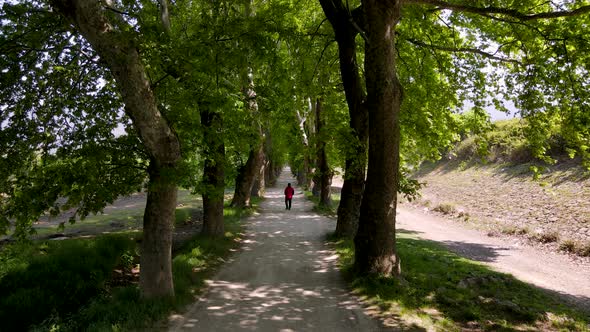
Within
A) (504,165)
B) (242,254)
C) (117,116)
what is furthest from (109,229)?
(504,165)

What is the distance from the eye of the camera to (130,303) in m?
6.87

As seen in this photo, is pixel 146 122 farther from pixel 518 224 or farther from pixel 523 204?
pixel 523 204

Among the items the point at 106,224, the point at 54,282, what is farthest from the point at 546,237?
the point at 106,224

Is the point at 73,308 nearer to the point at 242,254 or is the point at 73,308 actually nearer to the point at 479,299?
the point at 242,254

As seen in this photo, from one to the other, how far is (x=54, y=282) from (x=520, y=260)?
14.5 m

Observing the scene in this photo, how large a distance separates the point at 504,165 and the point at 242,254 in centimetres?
2398

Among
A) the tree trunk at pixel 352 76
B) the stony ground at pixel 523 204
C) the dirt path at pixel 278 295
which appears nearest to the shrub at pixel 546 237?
the stony ground at pixel 523 204

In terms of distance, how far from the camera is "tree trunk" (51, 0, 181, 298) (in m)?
5.61

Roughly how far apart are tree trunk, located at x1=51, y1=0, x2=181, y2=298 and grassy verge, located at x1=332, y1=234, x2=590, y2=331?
4.10 metres

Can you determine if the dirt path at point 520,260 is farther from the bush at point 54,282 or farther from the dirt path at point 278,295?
the bush at point 54,282

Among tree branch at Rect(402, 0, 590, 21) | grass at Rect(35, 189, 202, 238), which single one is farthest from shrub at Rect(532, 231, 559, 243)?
grass at Rect(35, 189, 202, 238)

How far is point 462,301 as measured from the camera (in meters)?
7.70

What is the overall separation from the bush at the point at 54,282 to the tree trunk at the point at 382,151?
22.0ft

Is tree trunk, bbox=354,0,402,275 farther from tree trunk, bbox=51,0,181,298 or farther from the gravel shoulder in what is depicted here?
the gravel shoulder
